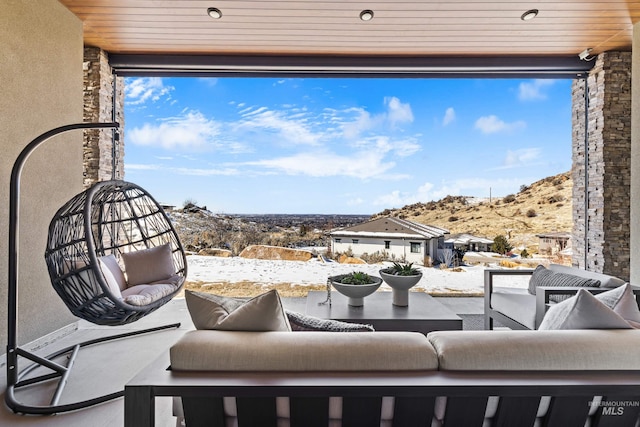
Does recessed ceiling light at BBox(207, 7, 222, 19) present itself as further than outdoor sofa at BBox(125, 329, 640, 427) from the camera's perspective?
Yes

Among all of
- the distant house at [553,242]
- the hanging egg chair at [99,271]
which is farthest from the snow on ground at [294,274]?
the hanging egg chair at [99,271]

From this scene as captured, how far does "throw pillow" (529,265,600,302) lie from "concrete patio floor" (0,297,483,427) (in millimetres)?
1132

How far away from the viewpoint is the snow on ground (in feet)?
15.0

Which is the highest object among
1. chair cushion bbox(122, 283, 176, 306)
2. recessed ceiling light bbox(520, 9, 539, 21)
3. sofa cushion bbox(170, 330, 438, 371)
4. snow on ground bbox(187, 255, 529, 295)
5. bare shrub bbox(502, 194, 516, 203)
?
recessed ceiling light bbox(520, 9, 539, 21)

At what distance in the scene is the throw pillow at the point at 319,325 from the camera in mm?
1295

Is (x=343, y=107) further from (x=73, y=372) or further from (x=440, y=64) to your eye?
(x=73, y=372)

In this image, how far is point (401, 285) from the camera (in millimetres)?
2572

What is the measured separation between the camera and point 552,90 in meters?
4.48

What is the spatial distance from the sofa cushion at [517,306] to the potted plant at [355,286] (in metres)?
1.08

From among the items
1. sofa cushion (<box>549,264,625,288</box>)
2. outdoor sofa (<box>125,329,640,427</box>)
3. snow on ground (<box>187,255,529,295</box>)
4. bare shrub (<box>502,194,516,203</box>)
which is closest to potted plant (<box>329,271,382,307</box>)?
outdoor sofa (<box>125,329,640,427</box>)

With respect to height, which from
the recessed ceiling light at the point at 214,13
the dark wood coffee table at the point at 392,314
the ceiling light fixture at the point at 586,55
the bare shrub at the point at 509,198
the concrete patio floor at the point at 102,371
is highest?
the recessed ceiling light at the point at 214,13

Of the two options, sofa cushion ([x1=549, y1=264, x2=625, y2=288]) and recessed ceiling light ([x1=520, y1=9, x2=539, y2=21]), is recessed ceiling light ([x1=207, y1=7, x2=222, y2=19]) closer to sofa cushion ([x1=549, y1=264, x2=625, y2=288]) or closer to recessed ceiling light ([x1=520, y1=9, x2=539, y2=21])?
recessed ceiling light ([x1=520, y1=9, x2=539, y2=21])

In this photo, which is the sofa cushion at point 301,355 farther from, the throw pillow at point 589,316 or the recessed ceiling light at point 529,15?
the recessed ceiling light at point 529,15

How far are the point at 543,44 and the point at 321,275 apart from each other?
12.1ft
